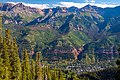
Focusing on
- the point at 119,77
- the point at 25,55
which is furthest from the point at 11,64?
the point at 119,77

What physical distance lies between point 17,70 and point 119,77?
35.7 m

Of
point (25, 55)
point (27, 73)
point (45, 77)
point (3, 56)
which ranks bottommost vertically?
point (45, 77)

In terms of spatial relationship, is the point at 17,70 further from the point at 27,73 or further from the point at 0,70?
the point at 27,73

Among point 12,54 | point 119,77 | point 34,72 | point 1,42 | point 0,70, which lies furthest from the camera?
point 34,72

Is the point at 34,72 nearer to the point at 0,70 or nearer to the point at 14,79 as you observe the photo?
the point at 14,79

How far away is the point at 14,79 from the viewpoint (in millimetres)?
81312

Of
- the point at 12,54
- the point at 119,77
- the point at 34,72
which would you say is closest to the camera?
the point at 119,77

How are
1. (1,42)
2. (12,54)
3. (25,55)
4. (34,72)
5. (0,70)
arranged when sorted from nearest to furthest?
1. (0,70)
2. (1,42)
3. (12,54)
4. (25,55)
5. (34,72)

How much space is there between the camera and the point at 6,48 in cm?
7362

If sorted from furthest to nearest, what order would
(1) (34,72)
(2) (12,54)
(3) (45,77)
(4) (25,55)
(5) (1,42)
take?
(3) (45,77) < (1) (34,72) < (4) (25,55) < (2) (12,54) < (5) (1,42)

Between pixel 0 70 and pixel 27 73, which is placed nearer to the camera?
pixel 0 70

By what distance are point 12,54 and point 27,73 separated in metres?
34.7

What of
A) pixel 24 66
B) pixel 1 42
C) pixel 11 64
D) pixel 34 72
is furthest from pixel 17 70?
pixel 34 72

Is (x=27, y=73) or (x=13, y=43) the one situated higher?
(x=13, y=43)
